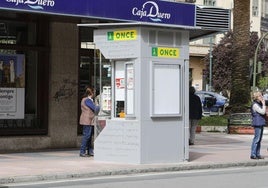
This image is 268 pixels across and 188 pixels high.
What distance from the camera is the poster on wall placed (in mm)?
17625

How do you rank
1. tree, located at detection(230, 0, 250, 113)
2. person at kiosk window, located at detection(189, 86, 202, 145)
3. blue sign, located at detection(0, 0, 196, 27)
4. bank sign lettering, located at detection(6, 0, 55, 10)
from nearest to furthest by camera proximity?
bank sign lettering, located at detection(6, 0, 55, 10), blue sign, located at detection(0, 0, 196, 27), person at kiosk window, located at detection(189, 86, 202, 145), tree, located at detection(230, 0, 250, 113)

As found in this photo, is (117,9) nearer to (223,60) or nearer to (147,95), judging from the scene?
(147,95)

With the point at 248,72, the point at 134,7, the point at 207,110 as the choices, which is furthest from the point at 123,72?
the point at 207,110

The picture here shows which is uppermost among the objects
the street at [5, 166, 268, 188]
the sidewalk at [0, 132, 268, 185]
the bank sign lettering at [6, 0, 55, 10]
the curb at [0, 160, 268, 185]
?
the bank sign lettering at [6, 0, 55, 10]

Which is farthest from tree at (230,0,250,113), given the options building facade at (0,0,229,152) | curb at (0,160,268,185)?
curb at (0,160,268,185)

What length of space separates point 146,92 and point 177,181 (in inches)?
112

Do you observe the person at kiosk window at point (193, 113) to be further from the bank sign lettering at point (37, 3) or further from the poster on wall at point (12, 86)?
the bank sign lettering at point (37, 3)

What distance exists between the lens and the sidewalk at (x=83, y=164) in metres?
12.6

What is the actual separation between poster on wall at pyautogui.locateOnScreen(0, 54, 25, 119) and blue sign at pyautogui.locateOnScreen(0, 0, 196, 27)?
115 inches

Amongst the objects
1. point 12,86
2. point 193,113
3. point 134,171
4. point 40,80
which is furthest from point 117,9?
point 193,113

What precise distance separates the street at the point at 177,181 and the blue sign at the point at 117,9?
4877mm

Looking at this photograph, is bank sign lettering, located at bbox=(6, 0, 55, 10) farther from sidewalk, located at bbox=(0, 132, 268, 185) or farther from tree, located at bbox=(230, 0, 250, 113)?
tree, located at bbox=(230, 0, 250, 113)

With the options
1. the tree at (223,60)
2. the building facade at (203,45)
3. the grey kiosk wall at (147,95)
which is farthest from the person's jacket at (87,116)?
the building facade at (203,45)

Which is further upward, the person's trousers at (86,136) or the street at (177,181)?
the person's trousers at (86,136)
